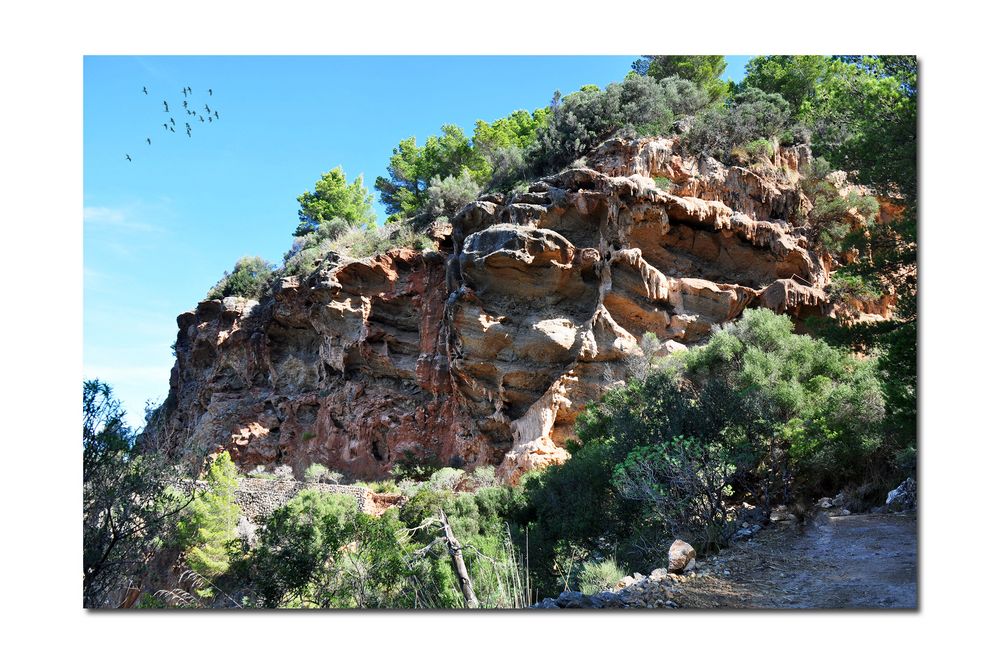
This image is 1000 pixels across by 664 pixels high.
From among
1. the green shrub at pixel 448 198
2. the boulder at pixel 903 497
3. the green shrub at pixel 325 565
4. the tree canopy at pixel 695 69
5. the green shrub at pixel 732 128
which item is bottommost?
the green shrub at pixel 325 565

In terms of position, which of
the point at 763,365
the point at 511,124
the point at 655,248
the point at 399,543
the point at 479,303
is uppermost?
the point at 511,124

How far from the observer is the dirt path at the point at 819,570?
4898 millimetres

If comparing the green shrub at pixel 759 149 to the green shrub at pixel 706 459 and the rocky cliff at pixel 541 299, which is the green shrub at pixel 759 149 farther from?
the green shrub at pixel 706 459

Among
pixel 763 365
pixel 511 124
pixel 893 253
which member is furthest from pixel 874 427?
pixel 511 124

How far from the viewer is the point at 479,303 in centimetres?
1509

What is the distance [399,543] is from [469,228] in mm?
9401

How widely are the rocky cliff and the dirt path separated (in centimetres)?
700

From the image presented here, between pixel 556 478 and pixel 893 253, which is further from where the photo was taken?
pixel 556 478

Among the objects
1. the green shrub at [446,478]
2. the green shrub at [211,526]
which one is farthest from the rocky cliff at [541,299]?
the green shrub at [211,526]

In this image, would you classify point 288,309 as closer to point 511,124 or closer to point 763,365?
point 511,124

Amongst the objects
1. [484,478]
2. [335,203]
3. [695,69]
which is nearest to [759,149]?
[695,69]

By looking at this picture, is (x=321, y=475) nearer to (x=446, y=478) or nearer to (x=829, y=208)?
(x=446, y=478)

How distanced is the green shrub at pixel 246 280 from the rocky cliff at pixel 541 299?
143 inches

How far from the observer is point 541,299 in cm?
1512
